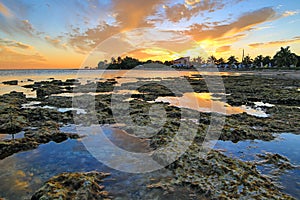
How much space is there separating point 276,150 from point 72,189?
6.79 m

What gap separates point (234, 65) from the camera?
388 feet

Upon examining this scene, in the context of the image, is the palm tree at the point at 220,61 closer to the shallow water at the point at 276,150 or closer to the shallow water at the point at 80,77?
the shallow water at the point at 80,77

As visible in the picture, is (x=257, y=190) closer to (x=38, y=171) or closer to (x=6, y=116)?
(x=38, y=171)

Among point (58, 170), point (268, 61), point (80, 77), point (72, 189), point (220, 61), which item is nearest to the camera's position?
point (72, 189)

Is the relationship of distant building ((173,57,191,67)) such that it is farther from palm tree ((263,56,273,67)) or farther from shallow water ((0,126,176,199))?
shallow water ((0,126,176,199))

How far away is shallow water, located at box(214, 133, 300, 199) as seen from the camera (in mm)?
5086

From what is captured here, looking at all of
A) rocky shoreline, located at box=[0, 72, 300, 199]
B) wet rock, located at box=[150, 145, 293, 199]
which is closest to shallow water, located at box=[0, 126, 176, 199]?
rocky shoreline, located at box=[0, 72, 300, 199]

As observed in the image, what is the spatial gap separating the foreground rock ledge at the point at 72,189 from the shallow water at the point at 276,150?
4.47 m

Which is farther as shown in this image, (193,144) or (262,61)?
(262,61)

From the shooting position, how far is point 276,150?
6.96 m

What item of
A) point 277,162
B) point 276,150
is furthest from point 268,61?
point 277,162

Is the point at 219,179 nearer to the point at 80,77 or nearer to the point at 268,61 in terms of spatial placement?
the point at 80,77

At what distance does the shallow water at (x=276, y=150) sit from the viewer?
5.09 meters

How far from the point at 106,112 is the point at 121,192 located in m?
8.11
